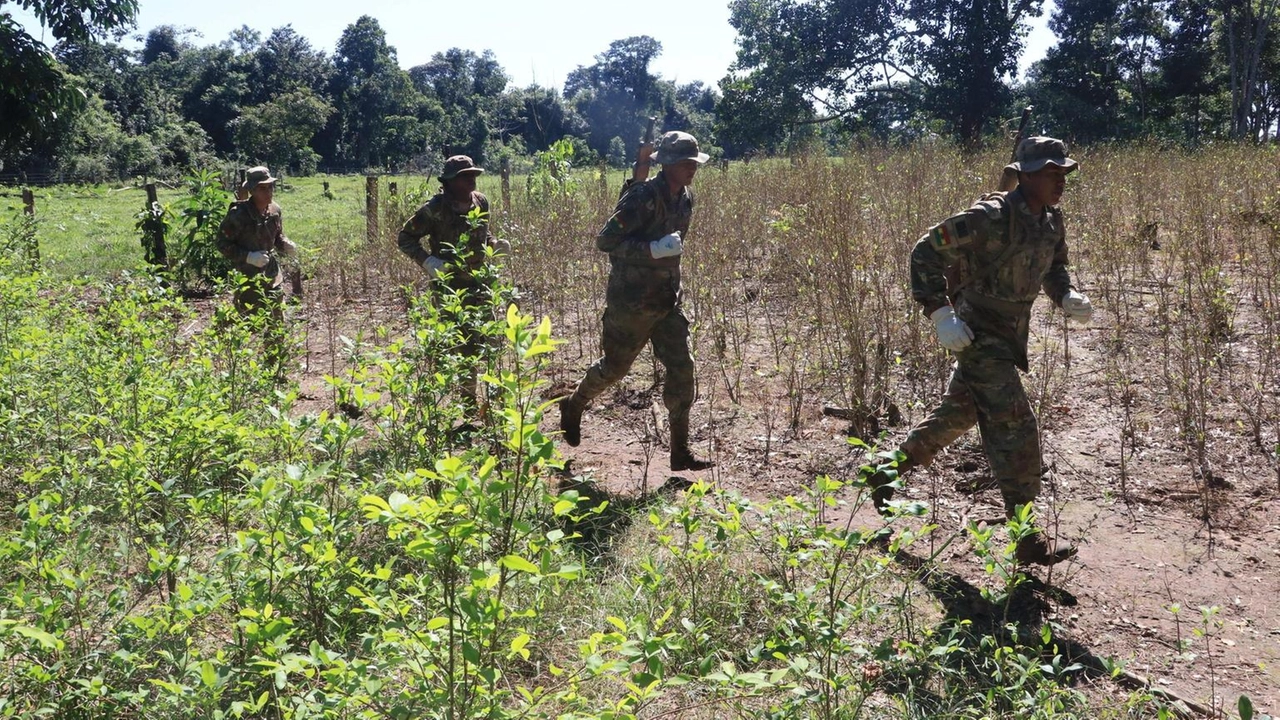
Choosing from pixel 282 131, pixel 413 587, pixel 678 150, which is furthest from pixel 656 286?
pixel 282 131

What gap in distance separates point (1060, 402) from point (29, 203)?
12.3m

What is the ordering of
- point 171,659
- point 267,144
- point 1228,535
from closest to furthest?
point 171,659
point 1228,535
point 267,144

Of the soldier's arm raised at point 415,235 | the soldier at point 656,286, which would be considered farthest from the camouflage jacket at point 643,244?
the soldier's arm raised at point 415,235

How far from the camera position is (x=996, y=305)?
12.4 feet

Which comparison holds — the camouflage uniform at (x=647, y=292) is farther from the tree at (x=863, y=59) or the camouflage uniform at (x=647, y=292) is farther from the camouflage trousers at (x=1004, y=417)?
the tree at (x=863, y=59)

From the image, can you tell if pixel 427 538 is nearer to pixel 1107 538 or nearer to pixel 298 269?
pixel 1107 538

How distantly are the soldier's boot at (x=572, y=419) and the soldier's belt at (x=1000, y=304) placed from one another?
2.23 m

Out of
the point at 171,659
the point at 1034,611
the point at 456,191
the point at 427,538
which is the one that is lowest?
the point at 1034,611

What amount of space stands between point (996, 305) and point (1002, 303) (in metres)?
0.02

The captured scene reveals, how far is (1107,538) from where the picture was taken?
4.01 metres

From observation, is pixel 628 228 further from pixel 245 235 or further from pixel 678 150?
pixel 245 235

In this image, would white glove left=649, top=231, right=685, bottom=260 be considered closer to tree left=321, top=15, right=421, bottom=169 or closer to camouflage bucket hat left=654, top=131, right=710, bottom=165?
camouflage bucket hat left=654, top=131, right=710, bottom=165

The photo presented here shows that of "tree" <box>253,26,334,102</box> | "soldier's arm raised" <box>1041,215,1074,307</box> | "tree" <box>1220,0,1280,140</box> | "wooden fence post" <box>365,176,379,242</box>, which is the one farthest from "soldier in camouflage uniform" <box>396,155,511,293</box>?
"tree" <box>253,26,334,102</box>

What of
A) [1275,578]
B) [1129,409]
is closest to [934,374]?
[1129,409]
